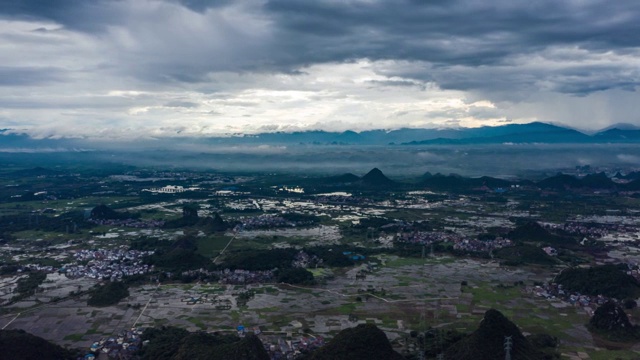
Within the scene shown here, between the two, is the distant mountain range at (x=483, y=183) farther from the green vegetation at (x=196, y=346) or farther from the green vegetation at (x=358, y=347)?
the green vegetation at (x=196, y=346)

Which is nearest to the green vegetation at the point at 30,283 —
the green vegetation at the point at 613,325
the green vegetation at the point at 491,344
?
the green vegetation at the point at 491,344

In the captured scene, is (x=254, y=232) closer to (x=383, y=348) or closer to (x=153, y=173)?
(x=383, y=348)

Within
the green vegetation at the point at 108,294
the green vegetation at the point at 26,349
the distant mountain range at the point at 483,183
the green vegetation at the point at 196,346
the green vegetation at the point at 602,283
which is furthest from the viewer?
the distant mountain range at the point at 483,183

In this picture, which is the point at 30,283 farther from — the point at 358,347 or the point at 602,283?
the point at 602,283

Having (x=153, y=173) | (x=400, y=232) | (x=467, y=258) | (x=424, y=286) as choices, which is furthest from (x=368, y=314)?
(x=153, y=173)

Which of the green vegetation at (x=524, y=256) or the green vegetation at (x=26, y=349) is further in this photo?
the green vegetation at (x=524, y=256)

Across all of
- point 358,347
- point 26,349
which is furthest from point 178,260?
point 358,347

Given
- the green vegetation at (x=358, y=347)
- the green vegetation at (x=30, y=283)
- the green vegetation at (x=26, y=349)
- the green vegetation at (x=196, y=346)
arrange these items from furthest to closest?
the green vegetation at (x=30, y=283) < the green vegetation at (x=358, y=347) < the green vegetation at (x=26, y=349) < the green vegetation at (x=196, y=346)

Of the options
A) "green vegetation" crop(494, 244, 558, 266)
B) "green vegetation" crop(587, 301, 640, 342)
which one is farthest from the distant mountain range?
"green vegetation" crop(587, 301, 640, 342)
